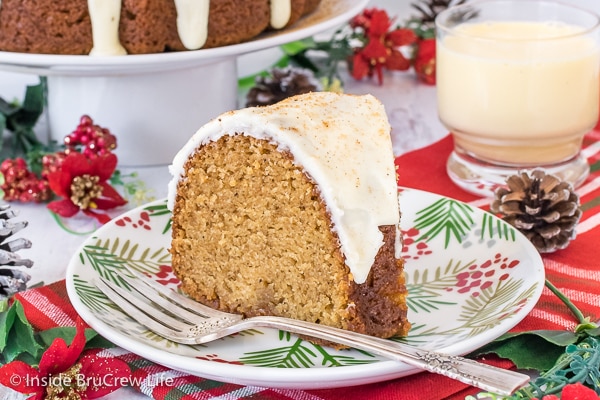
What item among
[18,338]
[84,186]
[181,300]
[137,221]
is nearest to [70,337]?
[18,338]

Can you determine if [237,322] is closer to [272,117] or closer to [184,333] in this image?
[184,333]

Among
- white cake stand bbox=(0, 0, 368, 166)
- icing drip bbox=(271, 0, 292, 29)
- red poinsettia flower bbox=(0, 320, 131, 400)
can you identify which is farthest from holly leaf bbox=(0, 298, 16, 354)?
icing drip bbox=(271, 0, 292, 29)

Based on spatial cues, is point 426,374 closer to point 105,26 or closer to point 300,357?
point 300,357

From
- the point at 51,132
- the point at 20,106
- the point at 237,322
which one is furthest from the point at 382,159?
the point at 20,106

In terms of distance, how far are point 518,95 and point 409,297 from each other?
783 mm

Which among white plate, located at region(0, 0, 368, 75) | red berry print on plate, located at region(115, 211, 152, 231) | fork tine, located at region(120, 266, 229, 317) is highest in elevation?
white plate, located at region(0, 0, 368, 75)

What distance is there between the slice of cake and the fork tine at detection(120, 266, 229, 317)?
5 cm

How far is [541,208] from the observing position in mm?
1931

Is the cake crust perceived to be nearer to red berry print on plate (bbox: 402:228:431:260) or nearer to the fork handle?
the fork handle

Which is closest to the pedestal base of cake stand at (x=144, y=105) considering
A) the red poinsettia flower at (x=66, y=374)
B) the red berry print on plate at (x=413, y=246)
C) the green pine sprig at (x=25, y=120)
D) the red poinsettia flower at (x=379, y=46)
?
the green pine sprig at (x=25, y=120)

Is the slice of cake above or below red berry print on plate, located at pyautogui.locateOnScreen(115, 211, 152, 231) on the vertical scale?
above

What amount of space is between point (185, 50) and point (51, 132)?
1.76ft

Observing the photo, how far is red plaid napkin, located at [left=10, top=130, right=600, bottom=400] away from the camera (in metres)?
1.37

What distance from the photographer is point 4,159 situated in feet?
8.05
